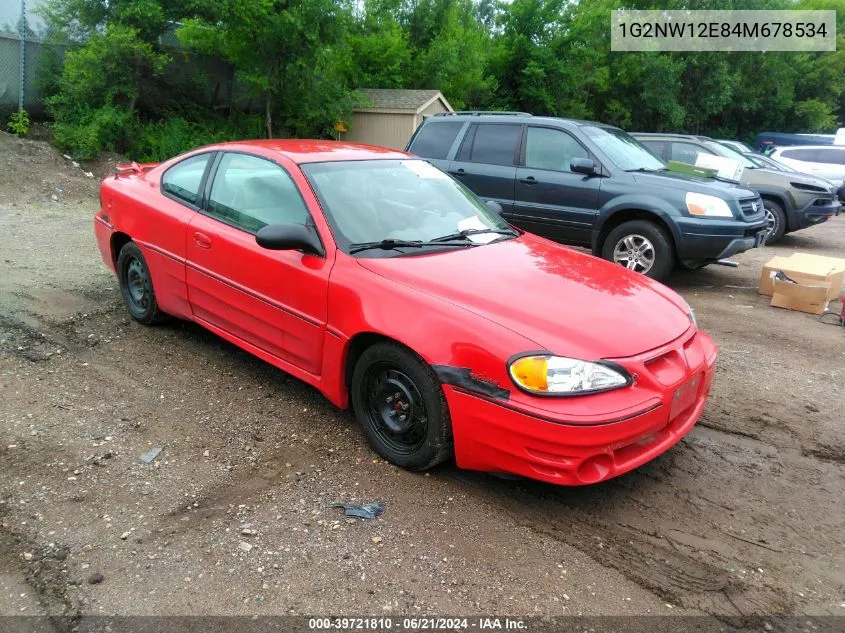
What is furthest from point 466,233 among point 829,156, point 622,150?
point 829,156

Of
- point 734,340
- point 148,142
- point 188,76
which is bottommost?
point 734,340

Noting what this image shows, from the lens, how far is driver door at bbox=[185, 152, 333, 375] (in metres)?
3.82

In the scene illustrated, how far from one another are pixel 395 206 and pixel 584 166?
4.03 m

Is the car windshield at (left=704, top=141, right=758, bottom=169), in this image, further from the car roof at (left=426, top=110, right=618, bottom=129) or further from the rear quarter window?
the rear quarter window

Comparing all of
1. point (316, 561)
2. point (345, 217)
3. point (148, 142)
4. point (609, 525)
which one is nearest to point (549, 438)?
point (609, 525)

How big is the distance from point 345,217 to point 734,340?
3809mm

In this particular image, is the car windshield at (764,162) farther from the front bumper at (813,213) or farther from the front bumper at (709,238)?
the front bumper at (709,238)

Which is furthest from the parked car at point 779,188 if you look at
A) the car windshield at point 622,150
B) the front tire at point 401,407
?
the front tire at point 401,407

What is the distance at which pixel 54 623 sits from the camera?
8.09 feet

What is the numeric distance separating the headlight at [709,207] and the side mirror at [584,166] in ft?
3.53

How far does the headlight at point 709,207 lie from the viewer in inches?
283

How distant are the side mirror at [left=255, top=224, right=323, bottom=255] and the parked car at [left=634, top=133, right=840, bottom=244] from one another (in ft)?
30.0

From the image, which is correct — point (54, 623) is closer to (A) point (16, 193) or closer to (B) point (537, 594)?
(B) point (537, 594)

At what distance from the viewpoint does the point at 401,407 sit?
3.50m
